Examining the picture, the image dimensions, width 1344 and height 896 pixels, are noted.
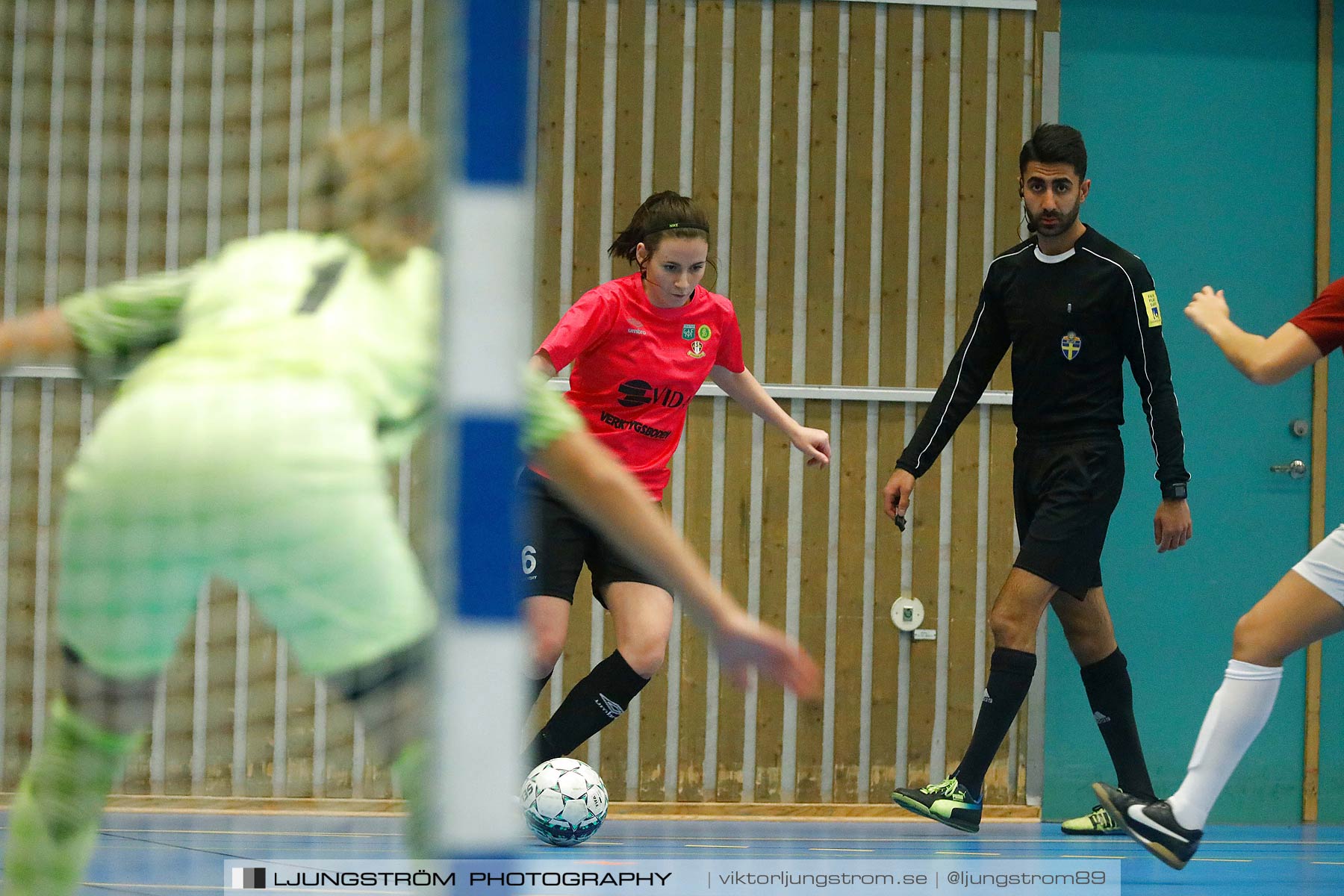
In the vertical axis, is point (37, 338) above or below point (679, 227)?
below

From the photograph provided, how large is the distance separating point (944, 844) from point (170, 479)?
455 cm

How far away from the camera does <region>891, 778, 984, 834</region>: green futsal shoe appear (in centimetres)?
493

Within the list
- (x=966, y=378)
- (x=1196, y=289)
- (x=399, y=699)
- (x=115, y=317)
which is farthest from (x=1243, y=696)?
(x=1196, y=289)

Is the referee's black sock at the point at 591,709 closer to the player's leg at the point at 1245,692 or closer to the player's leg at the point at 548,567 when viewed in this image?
the player's leg at the point at 548,567

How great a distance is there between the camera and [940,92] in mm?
7301

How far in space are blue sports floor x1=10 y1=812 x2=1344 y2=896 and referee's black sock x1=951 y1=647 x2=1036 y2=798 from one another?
0.39m

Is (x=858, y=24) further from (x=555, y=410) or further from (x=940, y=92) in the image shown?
(x=555, y=410)

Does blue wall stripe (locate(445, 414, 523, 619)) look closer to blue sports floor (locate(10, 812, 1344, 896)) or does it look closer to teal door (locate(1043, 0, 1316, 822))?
blue sports floor (locate(10, 812, 1344, 896))

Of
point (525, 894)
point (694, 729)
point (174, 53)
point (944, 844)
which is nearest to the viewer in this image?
point (174, 53)

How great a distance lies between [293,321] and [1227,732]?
303 centimetres

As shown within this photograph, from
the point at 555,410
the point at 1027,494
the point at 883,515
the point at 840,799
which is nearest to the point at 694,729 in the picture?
the point at 840,799

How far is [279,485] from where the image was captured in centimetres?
184

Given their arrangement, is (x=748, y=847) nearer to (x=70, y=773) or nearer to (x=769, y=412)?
(x=769, y=412)

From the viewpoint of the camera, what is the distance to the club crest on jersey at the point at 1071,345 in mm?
5270
